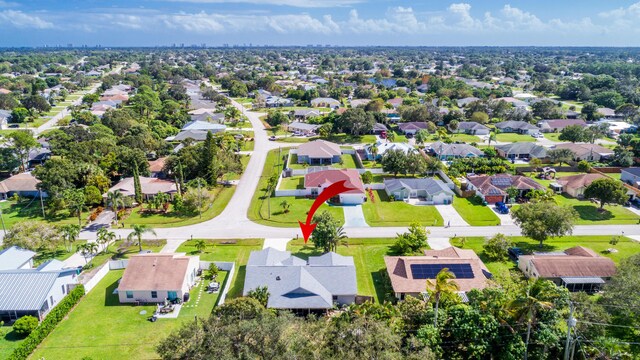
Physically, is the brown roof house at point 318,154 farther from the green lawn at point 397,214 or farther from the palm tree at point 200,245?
the palm tree at point 200,245

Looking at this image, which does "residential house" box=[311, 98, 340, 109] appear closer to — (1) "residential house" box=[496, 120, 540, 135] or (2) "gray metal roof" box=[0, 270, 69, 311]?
(1) "residential house" box=[496, 120, 540, 135]

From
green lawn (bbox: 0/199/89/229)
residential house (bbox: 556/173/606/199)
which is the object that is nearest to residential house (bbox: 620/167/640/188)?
residential house (bbox: 556/173/606/199)

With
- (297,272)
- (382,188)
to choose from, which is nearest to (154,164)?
(382,188)

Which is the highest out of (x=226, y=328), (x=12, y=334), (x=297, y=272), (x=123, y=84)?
(x=123, y=84)

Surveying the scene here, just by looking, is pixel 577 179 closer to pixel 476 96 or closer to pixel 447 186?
pixel 447 186

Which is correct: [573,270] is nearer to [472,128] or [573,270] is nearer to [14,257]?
[14,257]

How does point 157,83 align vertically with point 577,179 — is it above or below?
above

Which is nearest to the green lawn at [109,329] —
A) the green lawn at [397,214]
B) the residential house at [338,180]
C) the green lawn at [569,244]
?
the green lawn at [397,214]
